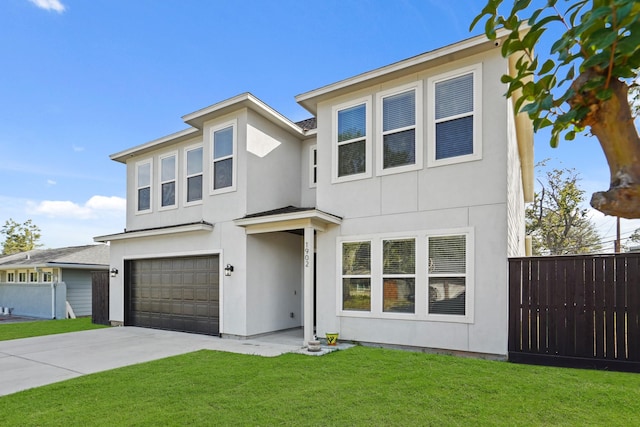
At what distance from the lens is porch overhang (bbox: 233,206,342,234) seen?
850 cm

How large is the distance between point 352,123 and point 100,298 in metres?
11.2

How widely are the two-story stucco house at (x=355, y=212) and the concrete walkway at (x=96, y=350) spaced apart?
2.35 feet

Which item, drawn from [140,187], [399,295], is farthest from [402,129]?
[140,187]

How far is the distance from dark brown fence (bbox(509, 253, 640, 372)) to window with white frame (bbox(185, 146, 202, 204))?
8573 mm

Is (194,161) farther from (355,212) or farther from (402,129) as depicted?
(402,129)

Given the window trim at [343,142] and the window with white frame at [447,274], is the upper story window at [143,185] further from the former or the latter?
the window with white frame at [447,274]

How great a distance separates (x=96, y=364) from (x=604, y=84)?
8505 millimetres

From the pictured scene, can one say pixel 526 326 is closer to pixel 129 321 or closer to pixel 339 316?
pixel 339 316

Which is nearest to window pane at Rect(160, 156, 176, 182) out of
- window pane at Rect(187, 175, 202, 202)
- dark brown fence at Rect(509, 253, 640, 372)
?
window pane at Rect(187, 175, 202, 202)

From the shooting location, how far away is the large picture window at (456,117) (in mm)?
7543

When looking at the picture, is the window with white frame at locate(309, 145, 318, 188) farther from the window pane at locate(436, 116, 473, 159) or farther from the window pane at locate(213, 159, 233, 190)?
the window pane at locate(436, 116, 473, 159)

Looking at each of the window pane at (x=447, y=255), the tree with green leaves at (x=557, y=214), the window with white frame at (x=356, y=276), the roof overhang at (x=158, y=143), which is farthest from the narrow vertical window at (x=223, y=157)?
the tree with green leaves at (x=557, y=214)

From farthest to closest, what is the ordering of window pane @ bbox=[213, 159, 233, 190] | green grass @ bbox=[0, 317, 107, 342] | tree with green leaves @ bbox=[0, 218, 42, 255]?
1. tree with green leaves @ bbox=[0, 218, 42, 255]
2. green grass @ bbox=[0, 317, 107, 342]
3. window pane @ bbox=[213, 159, 233, 190]

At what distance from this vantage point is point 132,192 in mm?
13375
